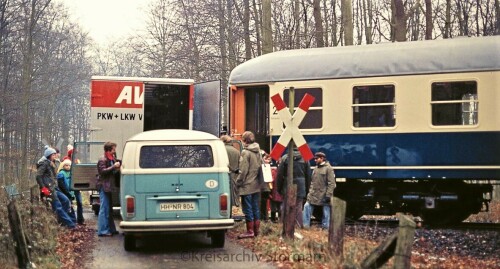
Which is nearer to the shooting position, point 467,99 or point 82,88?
point 467,99

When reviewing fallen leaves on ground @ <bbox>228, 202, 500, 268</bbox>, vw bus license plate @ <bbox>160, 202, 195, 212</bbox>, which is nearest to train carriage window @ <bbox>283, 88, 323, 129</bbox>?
fallen leaves on ground @ <bbox>228, 202, 500, 268</bbox>

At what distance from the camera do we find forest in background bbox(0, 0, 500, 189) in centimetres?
2559

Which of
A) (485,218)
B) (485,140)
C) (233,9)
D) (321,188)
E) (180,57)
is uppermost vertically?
(233,9)

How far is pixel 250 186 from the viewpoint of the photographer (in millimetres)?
11898

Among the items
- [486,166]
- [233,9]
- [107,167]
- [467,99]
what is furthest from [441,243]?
[233,9]

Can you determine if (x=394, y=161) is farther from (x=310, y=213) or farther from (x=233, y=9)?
(x=233, y=9)

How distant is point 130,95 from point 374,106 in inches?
228

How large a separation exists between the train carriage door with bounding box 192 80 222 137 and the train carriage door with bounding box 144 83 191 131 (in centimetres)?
61

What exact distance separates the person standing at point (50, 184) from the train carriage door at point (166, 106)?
3535 millimetres

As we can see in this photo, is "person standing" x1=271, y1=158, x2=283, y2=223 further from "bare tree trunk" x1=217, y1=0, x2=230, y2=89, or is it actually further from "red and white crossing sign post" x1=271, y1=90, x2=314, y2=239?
"bare tree trunk" x1=217, y1=0, x2=230, y2=89

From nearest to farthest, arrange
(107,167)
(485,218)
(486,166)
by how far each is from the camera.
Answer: (107,167) → (486,166) → (485,218)

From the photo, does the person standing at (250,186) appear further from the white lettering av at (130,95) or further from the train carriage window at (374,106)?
the white lettering av at (130,95)

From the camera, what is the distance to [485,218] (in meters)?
18.5

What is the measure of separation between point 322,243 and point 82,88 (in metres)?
A: 57.6
